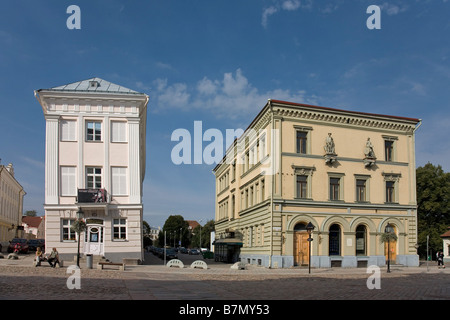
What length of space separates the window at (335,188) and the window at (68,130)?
19959 mm

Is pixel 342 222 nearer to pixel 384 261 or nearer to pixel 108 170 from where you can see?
pixel 384 261

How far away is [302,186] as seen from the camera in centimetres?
3472

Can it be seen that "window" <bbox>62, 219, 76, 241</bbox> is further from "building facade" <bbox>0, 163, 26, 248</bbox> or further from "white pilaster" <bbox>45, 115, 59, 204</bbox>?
"building facade" <bbox>0, 163, 26, 248</bbox>

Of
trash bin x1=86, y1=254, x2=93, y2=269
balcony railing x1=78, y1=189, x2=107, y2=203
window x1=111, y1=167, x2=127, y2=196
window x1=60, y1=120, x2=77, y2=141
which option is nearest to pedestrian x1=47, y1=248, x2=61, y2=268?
trash bin x1=86, y1=254, x2=93, y2=269

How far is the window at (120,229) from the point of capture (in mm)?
32531

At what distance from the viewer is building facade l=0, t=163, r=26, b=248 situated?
68000 mm

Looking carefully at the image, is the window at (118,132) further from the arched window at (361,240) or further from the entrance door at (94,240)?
the arched window at (361,240)

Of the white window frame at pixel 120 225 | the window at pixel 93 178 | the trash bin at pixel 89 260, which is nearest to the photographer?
the trash bin at pixel 89 260

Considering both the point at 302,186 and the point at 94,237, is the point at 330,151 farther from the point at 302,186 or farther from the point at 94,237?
the point at 94,237

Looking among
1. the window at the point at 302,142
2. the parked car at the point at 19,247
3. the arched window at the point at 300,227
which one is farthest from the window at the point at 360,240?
the parked car at the point at 19,247
